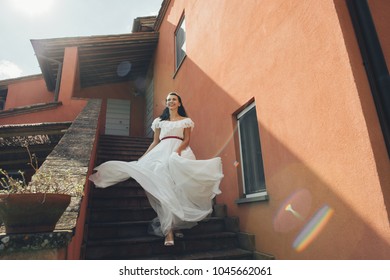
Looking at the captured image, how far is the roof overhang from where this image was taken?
8422 millimetres

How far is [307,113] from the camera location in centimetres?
256

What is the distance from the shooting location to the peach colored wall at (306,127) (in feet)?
6.53

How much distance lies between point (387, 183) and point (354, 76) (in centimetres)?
88

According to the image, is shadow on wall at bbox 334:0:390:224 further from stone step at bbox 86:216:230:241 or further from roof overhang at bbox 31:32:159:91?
roof overhang at bbox 31:32:159:91

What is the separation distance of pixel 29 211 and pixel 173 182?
7.04 feet

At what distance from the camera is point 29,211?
1.19 metres

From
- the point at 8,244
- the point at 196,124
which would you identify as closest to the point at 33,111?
the point at 196,124

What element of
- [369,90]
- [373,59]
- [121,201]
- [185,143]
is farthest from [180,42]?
[369,90]

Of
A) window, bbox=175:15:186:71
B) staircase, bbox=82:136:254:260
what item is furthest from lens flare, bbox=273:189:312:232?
window, bbox=175:15:186:71

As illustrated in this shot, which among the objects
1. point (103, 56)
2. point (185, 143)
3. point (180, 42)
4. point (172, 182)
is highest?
point (103, 56)

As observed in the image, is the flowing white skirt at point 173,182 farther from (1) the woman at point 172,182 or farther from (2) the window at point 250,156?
(2) the window at point 250,156

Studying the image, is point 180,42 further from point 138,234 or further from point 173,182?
point 138,234

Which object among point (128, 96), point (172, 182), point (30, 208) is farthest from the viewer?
point (128, 96)

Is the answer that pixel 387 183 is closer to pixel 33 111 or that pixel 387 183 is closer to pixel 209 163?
pixel 209 163
